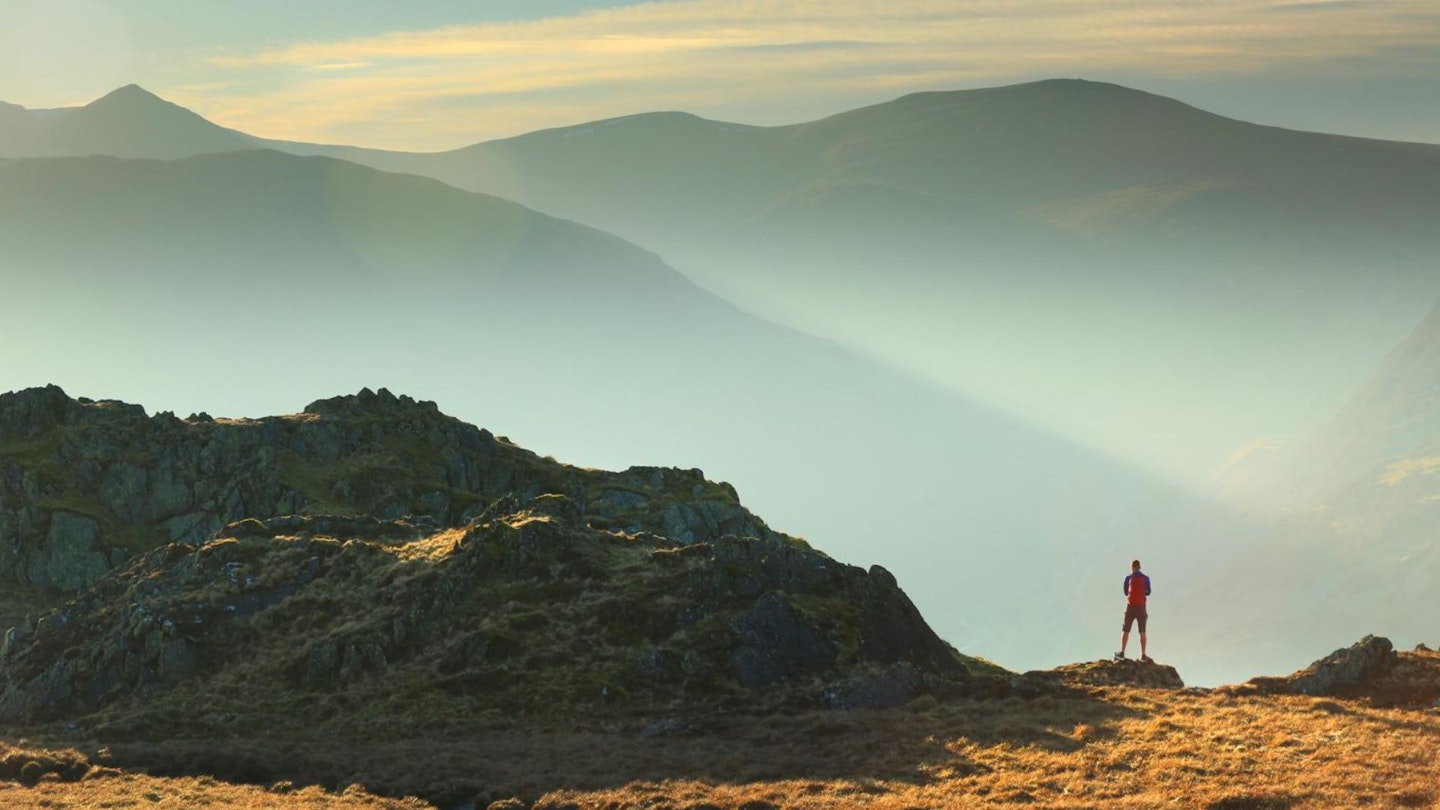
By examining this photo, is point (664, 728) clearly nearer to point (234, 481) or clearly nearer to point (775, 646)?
point (775, 646)

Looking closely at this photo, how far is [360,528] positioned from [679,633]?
23.9m

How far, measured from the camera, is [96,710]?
56.1m

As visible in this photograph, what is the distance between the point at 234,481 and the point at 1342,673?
238ft

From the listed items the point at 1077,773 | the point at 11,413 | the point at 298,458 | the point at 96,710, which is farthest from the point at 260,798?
the point at 11,413

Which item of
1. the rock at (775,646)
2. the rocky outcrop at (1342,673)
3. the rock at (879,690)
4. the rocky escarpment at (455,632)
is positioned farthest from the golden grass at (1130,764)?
the rocky escarpment at (455,632)

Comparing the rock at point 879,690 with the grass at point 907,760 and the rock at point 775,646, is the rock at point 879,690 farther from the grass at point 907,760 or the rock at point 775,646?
the rock at point 775,646

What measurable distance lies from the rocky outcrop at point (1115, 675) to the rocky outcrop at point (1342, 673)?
4.77 m

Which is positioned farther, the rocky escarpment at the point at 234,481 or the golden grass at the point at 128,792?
the rocky escarpment at the point at 234,481

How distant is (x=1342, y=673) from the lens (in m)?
48.7

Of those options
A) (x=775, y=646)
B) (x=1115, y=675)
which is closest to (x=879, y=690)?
(x=775, y=646)

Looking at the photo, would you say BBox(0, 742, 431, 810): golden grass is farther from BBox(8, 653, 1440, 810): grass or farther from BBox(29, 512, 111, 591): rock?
BBox(29, 512, 111, 591): rock

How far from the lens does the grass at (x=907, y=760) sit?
37344 mm

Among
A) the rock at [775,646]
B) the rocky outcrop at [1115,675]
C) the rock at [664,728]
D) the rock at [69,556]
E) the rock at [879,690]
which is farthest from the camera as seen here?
the rock at [69,556]

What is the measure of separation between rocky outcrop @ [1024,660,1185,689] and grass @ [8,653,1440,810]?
3490mm
